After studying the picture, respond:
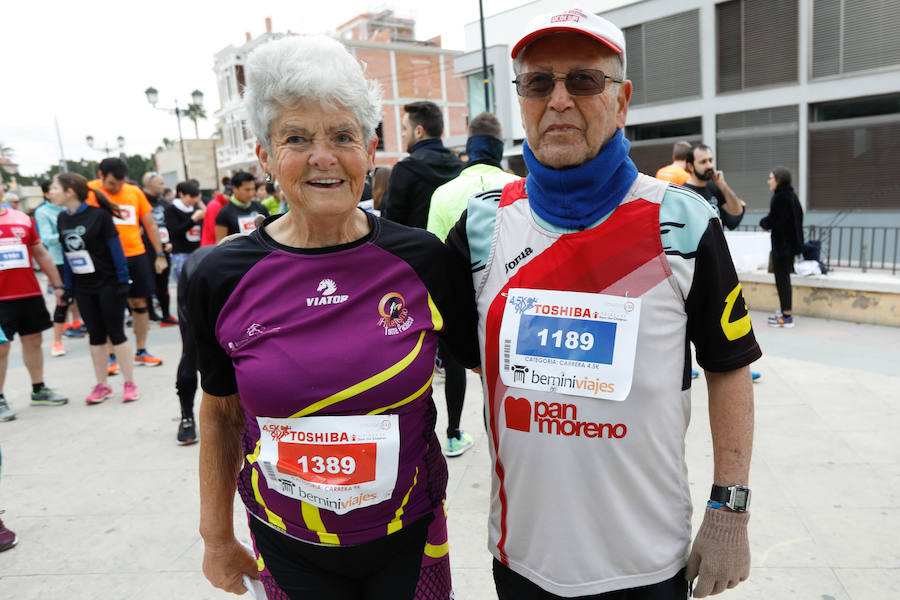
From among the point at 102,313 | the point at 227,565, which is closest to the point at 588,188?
the point at 227,565

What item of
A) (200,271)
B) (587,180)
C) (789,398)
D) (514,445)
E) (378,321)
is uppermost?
(587,180)

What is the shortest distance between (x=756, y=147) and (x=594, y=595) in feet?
59.7

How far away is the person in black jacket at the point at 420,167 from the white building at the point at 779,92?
1441 centimetres

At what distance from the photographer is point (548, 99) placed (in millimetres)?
1580

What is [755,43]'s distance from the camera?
16.5 meters

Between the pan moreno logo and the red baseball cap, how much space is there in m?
0.91

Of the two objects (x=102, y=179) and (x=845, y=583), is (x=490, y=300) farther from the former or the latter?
(x=102, y=179)

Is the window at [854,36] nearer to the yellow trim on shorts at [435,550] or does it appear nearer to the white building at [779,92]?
the white building at [779,92]

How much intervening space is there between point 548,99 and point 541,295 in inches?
20.7

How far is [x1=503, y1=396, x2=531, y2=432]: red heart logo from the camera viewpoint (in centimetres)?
150

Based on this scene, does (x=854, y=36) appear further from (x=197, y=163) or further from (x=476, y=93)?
(x=197, y=163)

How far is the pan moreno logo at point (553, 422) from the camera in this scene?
1.43m

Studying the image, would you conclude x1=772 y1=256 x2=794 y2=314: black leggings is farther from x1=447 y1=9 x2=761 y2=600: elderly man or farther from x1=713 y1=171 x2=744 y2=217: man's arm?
x1=447 y1=9 x2=761 y2=600: elderly man

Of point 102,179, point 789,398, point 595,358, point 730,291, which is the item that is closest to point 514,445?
point 595,358
